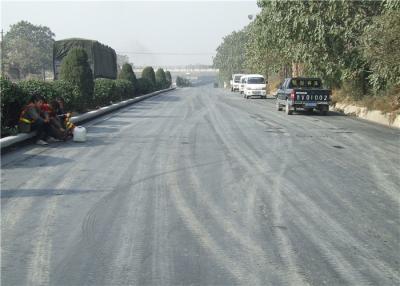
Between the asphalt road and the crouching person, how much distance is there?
660 mm

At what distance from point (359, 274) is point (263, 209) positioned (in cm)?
228

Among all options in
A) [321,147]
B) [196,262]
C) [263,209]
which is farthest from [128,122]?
[196,262]

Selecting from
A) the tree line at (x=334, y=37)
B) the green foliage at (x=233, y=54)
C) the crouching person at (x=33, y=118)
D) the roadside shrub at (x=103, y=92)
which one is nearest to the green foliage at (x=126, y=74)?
the roadside shrub at (x=103, y=92)

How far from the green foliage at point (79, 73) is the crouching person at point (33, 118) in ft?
23.4

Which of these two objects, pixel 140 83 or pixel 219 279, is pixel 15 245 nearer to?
pixel 219 279

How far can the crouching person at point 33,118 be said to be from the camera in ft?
41.7

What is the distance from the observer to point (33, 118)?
499 inches

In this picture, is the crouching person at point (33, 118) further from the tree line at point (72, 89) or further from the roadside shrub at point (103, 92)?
the roadside shrub at point (103, 92)

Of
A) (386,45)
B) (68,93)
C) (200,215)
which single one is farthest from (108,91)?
(200,215)

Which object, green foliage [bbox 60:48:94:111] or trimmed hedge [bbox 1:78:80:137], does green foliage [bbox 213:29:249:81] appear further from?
trimmed hedge [bbox 1:78:80:137]

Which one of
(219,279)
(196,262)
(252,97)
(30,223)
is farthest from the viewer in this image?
(252,97)

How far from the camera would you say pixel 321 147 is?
41.4 feet

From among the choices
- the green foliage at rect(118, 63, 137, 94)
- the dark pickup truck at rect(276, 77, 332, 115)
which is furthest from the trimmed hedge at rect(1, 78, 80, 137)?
the green foliage at rect(118, 63, 137, 94)

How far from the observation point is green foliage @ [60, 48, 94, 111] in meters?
20.1
